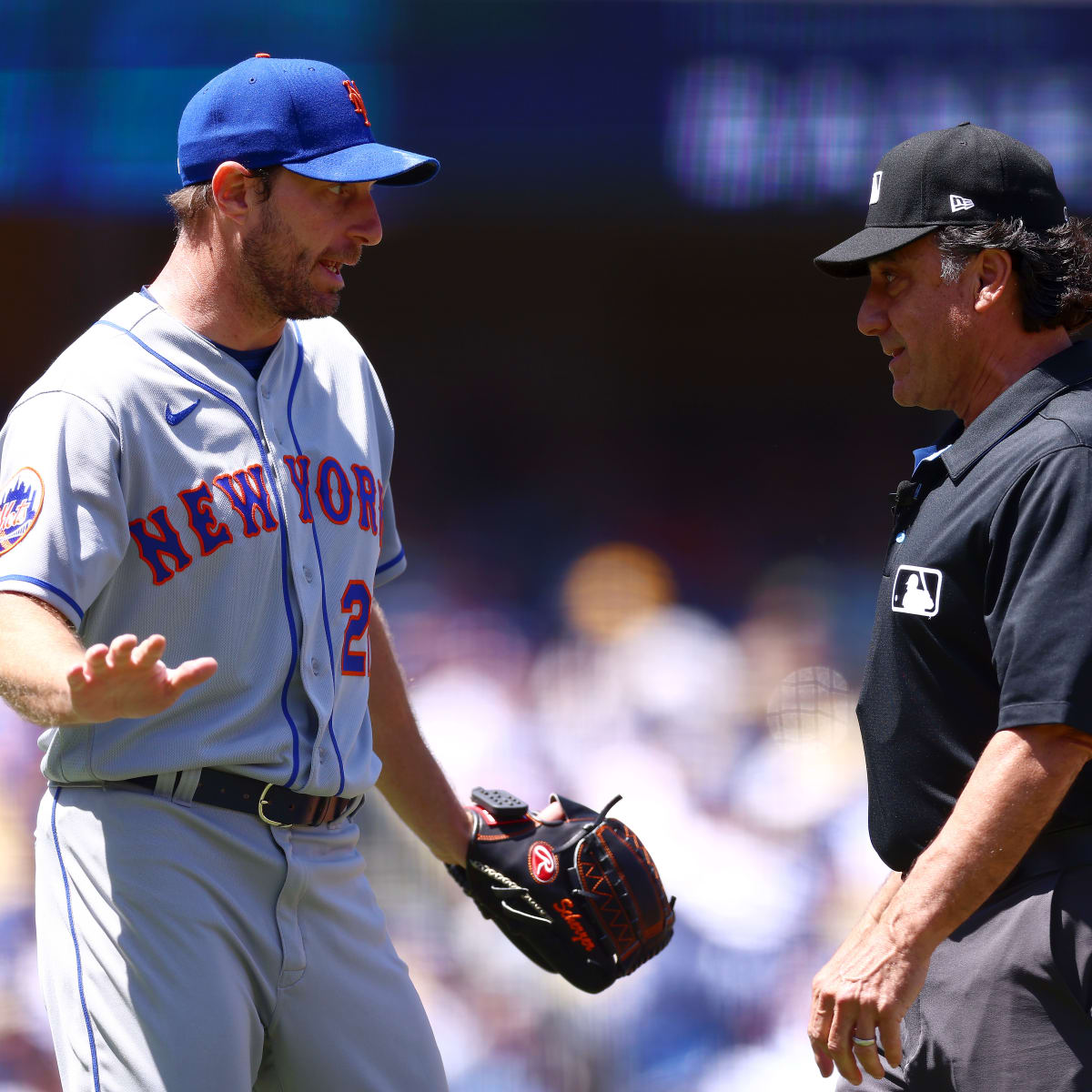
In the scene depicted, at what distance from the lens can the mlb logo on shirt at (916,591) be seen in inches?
70.0

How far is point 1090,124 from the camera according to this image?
11.8 feet

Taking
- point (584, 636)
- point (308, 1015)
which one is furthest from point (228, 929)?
point (584, 636)

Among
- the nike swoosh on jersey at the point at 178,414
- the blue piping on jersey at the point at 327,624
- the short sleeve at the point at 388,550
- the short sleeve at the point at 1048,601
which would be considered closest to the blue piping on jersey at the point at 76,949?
the blue piping on jersey at the point at 327,624

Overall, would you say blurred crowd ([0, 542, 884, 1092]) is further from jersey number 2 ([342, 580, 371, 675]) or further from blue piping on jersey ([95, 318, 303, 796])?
blue piping on jersey ([95, 318, 303, 796])

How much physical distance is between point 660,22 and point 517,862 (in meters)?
2.31

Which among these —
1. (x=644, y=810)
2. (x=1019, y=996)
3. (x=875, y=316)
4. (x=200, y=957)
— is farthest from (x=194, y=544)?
(x=644, y=810)

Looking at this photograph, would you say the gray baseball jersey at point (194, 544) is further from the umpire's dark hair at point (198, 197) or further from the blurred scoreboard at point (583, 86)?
the blurred scoreboard at point (583, 86)

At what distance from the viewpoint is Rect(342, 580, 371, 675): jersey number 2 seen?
2.11 metres

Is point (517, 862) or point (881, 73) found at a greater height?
point (881, 73)

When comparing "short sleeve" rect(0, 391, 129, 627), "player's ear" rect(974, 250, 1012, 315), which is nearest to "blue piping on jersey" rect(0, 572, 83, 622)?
"short sleeve" rect(0, 391, 129, 627)

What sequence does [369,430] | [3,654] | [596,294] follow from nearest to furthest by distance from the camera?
[3,654]
[369,430]
[596,294]

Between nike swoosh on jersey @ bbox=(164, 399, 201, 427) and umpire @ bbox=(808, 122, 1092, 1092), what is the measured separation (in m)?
0.93

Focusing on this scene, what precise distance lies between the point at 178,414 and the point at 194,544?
0.19 meters

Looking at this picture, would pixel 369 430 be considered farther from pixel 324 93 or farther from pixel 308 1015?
pixel 308 1015
